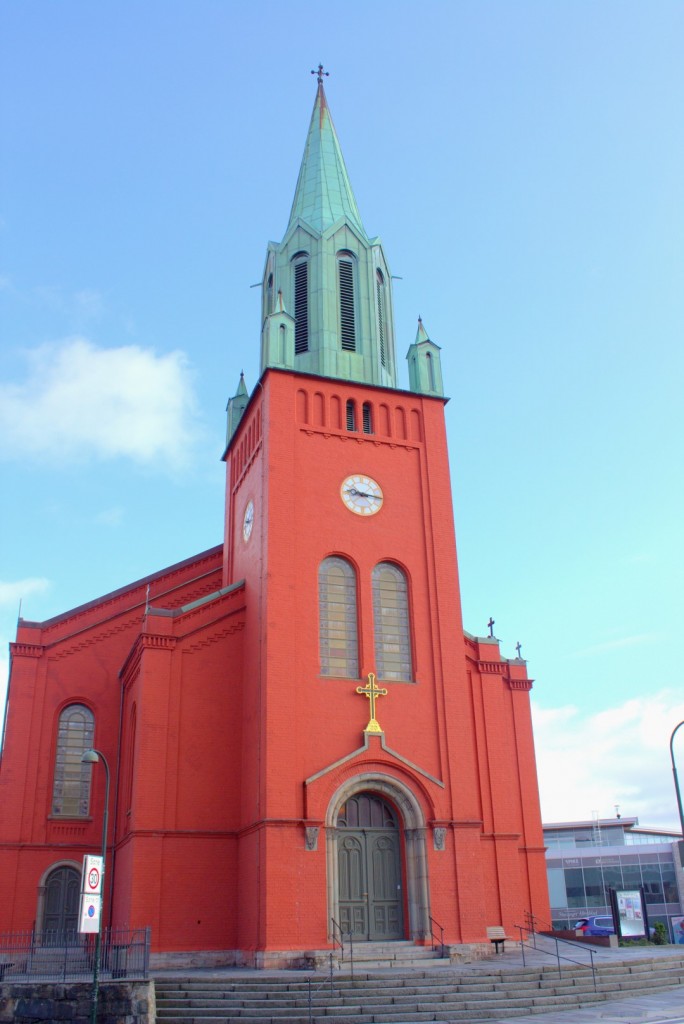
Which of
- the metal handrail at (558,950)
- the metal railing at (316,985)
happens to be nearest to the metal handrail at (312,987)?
the metal railing at (316,985)

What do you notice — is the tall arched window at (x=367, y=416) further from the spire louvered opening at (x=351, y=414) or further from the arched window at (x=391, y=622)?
the arched window at (x=391, y=622)

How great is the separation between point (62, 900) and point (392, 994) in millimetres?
13057

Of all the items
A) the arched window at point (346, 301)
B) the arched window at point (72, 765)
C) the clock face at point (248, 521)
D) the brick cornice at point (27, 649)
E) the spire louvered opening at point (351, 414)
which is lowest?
the arched window at point (72, 765)

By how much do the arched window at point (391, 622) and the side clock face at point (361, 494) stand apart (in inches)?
70.4

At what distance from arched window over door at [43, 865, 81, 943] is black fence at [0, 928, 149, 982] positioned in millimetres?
742

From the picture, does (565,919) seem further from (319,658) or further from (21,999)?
(21,999)

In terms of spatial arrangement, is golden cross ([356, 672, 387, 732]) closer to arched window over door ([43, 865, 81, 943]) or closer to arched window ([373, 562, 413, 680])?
Answer: arched window ([373, 562, 413, 680])

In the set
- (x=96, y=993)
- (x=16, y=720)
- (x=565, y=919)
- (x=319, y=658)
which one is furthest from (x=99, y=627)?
(x=565, y=919)

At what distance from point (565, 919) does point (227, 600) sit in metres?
43.5

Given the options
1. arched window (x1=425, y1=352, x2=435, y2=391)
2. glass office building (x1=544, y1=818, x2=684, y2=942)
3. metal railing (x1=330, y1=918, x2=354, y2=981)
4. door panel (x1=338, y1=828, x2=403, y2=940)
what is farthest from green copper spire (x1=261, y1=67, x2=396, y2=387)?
glass office building (x1=544, y1=818, x2=684, y2=942)

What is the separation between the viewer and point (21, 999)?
18.6 metres

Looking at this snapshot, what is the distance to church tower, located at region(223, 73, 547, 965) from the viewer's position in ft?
78.1

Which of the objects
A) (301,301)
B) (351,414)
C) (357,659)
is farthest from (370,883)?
(301,301)

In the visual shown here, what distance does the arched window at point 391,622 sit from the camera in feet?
87.6
